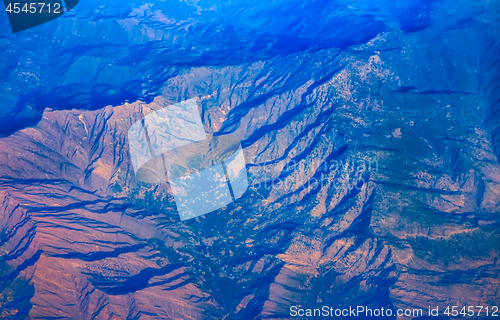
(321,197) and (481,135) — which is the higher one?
(481,135)

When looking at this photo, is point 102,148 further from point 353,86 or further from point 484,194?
point 484,194

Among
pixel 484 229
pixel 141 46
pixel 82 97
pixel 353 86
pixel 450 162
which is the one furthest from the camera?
pixel 141 46

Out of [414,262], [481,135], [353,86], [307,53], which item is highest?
[307,53]

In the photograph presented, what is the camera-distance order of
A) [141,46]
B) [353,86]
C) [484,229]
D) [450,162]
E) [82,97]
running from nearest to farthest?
[484,229], [450,162], [353,86], [82,97], [141,46]

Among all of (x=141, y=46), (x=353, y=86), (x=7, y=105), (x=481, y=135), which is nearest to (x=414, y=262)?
(x=481, y=135)

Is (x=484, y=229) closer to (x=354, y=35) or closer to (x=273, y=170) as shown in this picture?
(x=273, y=170)

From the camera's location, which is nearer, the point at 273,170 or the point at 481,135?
the point at 481,135

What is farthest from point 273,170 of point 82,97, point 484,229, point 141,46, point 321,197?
point 141,46
